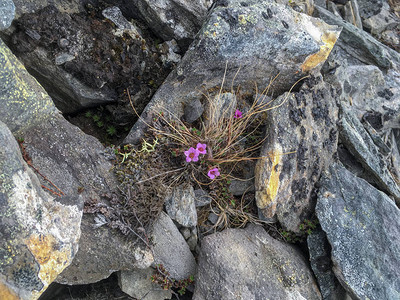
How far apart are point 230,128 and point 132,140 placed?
1.27 metres

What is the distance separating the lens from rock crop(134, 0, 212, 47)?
5.43 metres

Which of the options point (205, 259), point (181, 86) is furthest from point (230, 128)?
point (205, 259)

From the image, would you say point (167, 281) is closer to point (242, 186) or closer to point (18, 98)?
Result: point (242, 186)

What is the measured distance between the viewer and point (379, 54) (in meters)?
7.15

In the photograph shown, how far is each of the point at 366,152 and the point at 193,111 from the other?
280 centimetres

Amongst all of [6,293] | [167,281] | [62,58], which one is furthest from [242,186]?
[6,293]

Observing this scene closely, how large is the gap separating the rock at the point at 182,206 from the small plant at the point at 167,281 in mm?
620

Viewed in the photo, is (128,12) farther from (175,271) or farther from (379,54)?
(379,54)

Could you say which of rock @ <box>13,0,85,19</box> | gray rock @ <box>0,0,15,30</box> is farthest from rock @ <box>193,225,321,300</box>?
rock @ <box>13,0,85,19</box>

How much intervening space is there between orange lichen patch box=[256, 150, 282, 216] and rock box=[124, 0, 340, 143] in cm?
122

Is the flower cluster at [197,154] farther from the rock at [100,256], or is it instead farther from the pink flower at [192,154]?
the rock at [100,256]

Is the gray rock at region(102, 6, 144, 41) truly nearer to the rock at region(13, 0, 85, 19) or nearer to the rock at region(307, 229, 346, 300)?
the rock at region(13, 0, 85, 19)

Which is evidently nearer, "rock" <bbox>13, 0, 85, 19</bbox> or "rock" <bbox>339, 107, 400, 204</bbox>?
"rock" <bbox>13, 0, 85, 19</bbox>

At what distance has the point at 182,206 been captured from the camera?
4.73 m
